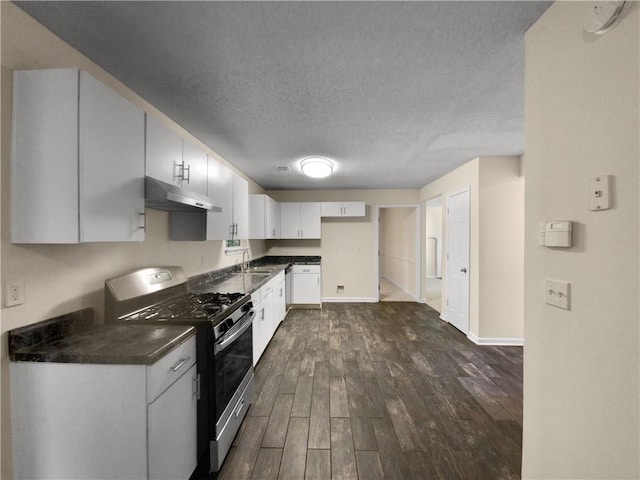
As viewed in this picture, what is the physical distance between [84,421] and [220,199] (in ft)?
6.45

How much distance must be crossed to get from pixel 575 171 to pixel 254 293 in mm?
2567

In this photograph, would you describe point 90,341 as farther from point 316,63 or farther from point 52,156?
point 316,63

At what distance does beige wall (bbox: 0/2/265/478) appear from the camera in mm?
1184

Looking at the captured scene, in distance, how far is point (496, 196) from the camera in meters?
3.53

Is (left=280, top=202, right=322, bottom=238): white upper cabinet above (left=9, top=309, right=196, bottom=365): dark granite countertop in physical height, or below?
above

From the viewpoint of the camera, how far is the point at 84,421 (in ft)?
3.83

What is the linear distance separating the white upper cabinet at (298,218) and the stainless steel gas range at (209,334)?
3294mm

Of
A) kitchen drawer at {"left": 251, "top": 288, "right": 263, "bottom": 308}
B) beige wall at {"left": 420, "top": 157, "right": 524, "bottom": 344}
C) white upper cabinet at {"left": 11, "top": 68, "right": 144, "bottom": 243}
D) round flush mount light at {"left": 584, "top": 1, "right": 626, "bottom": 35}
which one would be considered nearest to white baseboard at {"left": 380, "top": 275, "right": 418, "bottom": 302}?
beige wall at {"left": 420, "top": 157, "right": 524, "bottom": 344}

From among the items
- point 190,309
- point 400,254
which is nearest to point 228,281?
point 190,309

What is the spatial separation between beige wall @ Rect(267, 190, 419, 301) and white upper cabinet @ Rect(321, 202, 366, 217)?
0.99ft

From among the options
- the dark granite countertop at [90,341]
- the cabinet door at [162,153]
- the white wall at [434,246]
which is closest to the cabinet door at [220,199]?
the cabinet door at [162,153]

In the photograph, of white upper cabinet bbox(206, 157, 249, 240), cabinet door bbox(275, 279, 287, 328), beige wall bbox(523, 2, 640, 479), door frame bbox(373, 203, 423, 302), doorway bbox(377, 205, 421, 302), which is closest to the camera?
beige wall bbox(523, 2, 640, 479)

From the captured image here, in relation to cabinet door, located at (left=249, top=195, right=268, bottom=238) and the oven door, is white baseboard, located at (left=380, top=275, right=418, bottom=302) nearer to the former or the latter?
cabinet door, located at (left=249, top=195, right=268, bottom=238)

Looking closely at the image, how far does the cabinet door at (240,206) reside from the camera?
3.11 m
